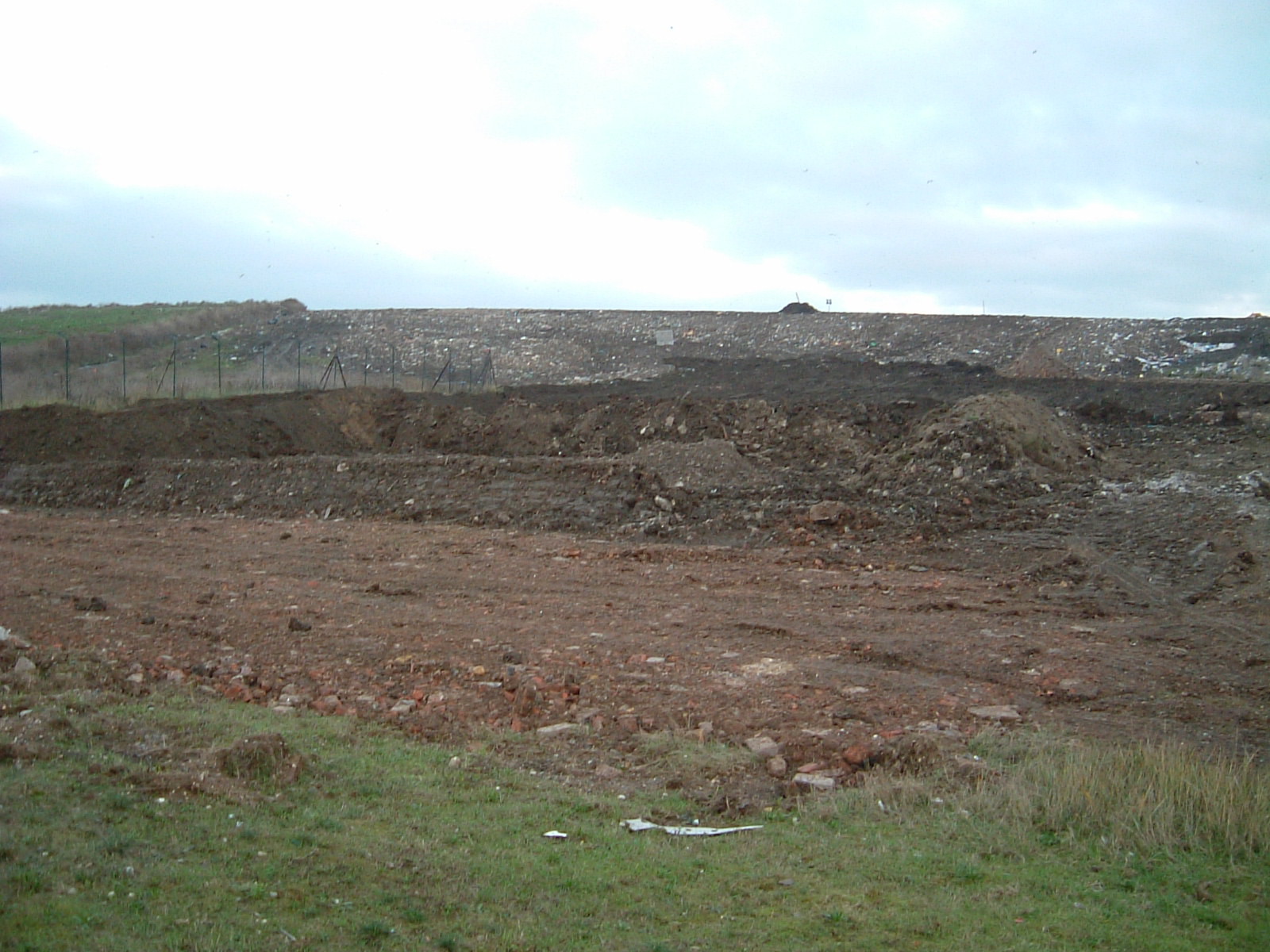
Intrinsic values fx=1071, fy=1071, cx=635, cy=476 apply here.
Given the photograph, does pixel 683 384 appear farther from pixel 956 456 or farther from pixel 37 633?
pixel 37 633

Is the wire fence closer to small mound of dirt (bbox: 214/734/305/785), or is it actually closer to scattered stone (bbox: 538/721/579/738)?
scattered stone (bbox: 538/721/579/738)

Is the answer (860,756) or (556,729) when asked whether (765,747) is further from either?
(556,729)

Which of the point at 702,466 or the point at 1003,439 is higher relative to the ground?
the point at 1003,439

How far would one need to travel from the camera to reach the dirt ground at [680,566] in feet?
22.2

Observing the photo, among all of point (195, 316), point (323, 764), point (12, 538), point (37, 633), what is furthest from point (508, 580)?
point (195, 316)

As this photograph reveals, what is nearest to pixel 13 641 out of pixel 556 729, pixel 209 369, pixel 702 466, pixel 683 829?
pixel 556 729

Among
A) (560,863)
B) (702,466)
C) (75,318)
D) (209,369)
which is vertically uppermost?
(75,318)

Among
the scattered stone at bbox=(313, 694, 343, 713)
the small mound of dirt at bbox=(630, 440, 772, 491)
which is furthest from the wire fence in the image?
the scattered stone at bbox=(313, 694, 343, 713)

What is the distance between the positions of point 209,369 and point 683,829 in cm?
3115

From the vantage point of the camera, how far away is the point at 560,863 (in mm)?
4324

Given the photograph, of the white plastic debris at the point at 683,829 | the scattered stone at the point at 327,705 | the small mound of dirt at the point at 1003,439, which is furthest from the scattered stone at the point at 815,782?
Answer: the small mound of dirt at the point at 1003,439

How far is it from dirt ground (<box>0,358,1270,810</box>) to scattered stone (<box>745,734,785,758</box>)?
72 mm

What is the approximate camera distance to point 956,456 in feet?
51.7

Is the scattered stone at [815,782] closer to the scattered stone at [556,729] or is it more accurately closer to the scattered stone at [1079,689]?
the scattered stone at [556,729]
